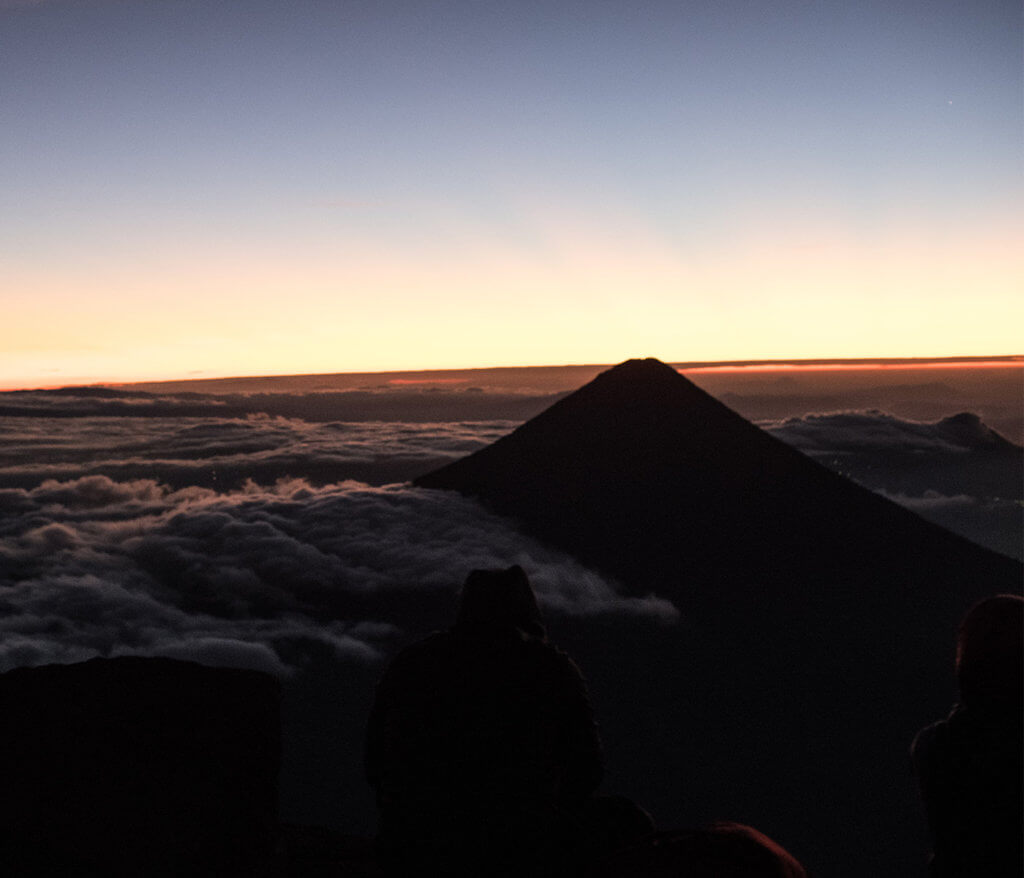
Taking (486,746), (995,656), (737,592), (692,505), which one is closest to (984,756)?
(995,656)

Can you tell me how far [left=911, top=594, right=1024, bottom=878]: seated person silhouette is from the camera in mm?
3166

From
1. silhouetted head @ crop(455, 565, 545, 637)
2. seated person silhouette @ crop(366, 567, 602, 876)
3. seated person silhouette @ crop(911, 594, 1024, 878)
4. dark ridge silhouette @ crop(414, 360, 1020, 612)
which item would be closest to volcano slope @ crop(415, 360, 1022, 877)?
dark ridge silhouette @ crop(414, 360, 1020, 612)

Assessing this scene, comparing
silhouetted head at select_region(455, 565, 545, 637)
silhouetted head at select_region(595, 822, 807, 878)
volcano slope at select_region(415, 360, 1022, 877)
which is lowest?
volcano slope at select_region(415, 360, 1022, 877)

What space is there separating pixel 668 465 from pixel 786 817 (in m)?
34.2

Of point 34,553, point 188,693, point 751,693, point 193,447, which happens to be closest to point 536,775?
point 188,693

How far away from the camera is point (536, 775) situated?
3.72m

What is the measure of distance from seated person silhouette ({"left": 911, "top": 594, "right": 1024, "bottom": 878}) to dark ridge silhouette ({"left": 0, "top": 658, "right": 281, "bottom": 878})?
446 cm

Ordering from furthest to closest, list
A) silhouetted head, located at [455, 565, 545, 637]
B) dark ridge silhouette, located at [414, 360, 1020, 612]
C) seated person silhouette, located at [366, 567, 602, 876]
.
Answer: dark ridge silhouette, located at [414, 360, 1020, 612] → silhouetted head, located at [455, 565, 545, 637] → seated person silhouette, located at [366, 567, 602, 876]

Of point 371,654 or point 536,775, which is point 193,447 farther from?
point 536,775

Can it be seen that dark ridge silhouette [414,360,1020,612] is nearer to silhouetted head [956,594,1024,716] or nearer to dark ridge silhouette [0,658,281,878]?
dark ridge silhouette [0,658,281,878]

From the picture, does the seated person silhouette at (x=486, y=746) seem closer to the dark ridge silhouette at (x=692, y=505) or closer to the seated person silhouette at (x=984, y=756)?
the seated person silhouette at (x=984, y=756)

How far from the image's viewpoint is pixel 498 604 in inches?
155

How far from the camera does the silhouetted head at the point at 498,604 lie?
394 centimetres

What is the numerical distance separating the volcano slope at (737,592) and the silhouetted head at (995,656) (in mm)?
35316
